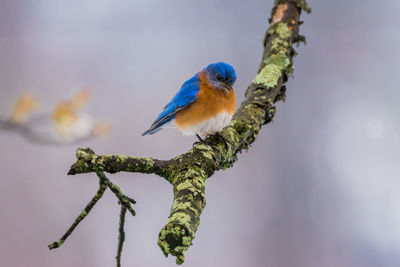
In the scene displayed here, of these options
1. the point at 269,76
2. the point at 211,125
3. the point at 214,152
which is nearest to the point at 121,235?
the point at 214,152

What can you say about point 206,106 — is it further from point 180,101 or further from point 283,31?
point 283,31

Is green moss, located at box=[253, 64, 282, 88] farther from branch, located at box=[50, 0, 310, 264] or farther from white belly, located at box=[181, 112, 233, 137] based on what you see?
white belly, located at box=[181, 112, 233, 137]

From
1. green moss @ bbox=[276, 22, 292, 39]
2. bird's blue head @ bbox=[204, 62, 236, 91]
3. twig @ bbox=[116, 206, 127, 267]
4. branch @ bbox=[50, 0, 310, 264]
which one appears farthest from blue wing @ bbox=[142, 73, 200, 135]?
twig @ bbox=[116, 206, 127, 267]

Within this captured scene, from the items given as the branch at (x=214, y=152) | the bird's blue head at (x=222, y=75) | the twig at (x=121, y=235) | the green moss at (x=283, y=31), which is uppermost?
the green moss at (x=283, y=31)

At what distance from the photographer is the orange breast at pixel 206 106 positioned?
2496 millimetres

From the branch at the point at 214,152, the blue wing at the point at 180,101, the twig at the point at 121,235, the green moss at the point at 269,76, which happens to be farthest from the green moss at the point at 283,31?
the twig at the point at 121,235

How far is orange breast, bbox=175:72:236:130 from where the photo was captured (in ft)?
8.19

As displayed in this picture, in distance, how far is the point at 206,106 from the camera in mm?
2521

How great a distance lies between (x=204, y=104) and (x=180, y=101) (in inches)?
6.3

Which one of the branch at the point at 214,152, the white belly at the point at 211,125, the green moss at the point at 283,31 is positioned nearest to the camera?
the branch at the point at 214,152

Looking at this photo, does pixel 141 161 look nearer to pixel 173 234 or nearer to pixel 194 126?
pixel 173 234

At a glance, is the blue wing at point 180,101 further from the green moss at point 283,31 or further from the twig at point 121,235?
the twig at point 121,235

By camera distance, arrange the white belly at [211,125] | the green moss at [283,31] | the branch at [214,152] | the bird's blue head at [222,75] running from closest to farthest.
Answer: the branch at [214,152] → the white belly at [211,125] → the bird's blue head at [222,75] → the green moss at [283,31]

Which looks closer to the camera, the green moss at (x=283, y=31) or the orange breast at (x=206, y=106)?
the orange breast at (x=206, y=106)
